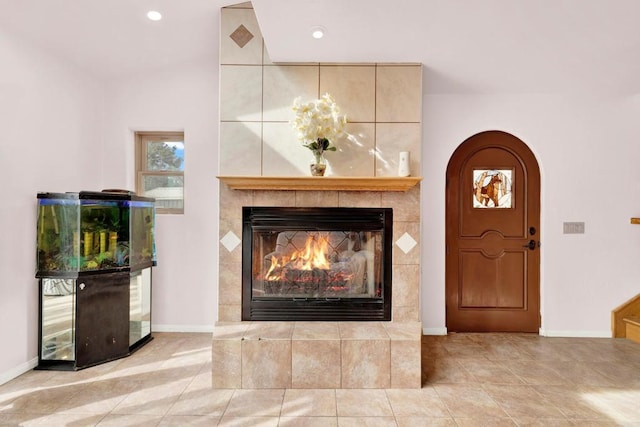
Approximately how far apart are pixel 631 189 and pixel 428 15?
2.84 m

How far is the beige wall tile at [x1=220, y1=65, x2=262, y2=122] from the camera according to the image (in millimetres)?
2961

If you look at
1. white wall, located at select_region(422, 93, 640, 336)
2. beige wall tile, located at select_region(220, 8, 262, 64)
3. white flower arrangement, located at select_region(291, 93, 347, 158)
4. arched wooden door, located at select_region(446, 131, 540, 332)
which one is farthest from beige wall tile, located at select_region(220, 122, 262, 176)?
white wall, located at select_region(422, 93, 640, 336)

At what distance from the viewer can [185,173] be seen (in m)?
3.73

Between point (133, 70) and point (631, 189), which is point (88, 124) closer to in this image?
point (133, 70)

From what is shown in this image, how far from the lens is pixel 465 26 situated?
2.52m

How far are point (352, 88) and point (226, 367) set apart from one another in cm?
223

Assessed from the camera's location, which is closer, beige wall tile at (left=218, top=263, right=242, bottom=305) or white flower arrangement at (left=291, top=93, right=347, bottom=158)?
white flower arrangement at (left=291, top=93, right=347, bottom=158)

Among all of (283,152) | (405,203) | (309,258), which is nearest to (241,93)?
(283,152)

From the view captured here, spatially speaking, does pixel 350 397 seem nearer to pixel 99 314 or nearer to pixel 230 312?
pixel 230 312

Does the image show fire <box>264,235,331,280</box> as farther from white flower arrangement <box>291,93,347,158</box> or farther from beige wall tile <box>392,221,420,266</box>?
white flower arrangement <box>291,93,347,158</box>

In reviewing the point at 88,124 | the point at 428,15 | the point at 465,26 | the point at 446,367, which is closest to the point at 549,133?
the point at 465,26

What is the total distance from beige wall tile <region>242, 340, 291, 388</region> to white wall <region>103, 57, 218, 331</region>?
1293mm

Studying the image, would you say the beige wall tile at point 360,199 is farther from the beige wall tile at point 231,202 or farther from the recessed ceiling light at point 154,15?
the recessed ceiling light at point 154,15

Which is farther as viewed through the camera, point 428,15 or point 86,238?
point 86,238
